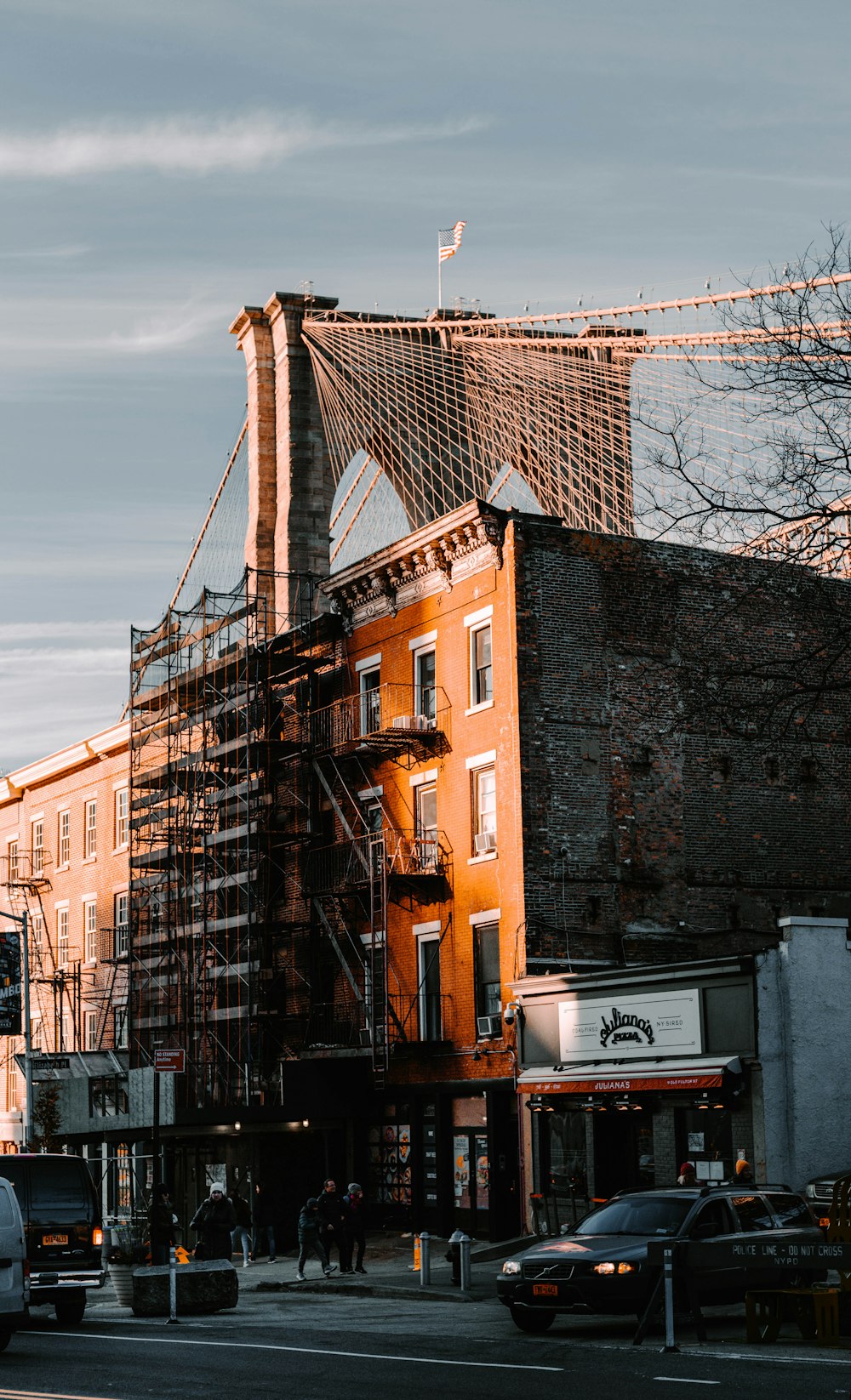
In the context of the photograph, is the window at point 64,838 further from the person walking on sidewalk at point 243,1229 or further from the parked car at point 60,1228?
the parked car at point 60,1228

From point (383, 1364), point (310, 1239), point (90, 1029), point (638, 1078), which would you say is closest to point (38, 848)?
point (90, 1029)

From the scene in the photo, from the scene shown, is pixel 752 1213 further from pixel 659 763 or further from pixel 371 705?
pixel 371 705

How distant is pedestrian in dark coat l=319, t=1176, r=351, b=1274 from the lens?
2958cm

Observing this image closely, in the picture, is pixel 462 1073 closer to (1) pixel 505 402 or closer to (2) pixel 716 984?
(2) pixel 716 984

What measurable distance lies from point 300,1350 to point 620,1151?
40.9ft

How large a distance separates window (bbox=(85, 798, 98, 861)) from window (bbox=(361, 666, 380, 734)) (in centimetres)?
1601

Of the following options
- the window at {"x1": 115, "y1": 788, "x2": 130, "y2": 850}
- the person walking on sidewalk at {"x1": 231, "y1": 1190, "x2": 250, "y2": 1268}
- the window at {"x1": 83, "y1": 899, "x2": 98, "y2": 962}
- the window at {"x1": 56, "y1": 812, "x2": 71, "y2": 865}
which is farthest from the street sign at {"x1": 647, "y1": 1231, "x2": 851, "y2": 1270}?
the window at {"x1": 56, "y1": 812, "x2": 71, "y2": 865}

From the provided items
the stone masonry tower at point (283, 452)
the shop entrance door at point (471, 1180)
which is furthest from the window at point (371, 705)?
the shop entrance door at point (471, 1180)

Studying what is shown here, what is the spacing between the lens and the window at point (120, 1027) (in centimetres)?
4772

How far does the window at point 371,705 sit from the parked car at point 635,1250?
17.9 metres

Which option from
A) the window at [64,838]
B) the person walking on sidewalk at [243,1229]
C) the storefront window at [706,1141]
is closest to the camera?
the storefront window at [706,1141]

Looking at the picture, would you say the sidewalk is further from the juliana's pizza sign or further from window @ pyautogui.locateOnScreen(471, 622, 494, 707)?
window @ pyautogui.locateOnScreen(471, 622, 494, 707)

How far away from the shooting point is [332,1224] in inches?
1165

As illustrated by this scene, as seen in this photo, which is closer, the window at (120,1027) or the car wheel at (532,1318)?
the car wheel at (532,1318)
